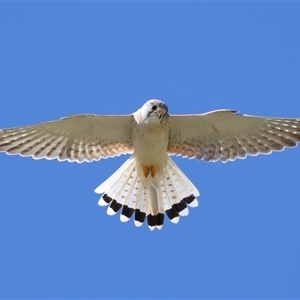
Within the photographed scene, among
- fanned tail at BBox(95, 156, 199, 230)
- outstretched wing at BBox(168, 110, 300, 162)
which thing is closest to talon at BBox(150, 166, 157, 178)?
fanned tail at BBox(95, 156, 199, 230)

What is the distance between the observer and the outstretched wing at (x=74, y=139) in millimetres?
11664

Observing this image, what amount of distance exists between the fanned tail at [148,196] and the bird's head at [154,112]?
1.00 m

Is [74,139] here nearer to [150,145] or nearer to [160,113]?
[150,145]

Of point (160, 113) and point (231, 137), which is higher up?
point (231, 137)

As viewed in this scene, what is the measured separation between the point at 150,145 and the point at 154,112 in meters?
0.53

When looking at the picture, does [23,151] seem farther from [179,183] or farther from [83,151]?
[179,183]

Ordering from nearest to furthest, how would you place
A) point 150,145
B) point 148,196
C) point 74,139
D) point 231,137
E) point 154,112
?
1. point 154,112
2. point 150,145
3. point 74,139
4. point 231,137
5. point 148,196

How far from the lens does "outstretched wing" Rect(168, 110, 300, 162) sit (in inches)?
467

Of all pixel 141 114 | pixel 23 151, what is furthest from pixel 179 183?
pixel 23 151

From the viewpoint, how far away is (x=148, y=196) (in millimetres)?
12266

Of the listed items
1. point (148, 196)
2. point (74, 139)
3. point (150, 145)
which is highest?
point (74, 139)

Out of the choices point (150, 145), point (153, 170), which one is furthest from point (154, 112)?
point (153, 170)

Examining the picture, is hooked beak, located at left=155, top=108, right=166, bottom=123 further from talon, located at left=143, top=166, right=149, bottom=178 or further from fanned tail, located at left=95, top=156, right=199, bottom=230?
fanned tail, located at left=95, top=156, right=199, bottom=230

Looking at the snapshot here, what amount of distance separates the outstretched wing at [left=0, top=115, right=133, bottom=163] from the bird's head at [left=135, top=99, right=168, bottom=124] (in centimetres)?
37
